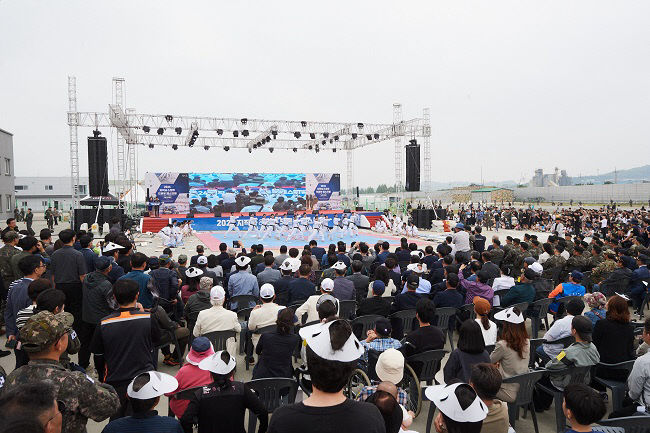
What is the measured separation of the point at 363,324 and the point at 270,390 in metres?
2.09

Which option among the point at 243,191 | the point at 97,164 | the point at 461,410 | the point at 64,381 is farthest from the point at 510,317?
the point at 243,191

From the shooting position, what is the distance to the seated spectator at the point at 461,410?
2281 mm

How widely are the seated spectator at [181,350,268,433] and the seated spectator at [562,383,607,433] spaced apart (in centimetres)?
207

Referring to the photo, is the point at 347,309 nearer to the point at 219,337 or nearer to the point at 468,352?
the point at 219,337

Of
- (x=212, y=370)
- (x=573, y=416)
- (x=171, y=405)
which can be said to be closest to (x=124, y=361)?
(x=171, y=405)

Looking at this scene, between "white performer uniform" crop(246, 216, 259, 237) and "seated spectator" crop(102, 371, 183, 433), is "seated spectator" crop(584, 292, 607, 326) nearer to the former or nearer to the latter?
"seated spectator" crop(102, 371, 183, 433)

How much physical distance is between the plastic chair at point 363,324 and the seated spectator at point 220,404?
8.91 feet

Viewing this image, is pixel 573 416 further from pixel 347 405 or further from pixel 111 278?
pixel 111 278

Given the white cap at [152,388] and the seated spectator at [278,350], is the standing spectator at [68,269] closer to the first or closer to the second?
the seated spectator at [278,350]

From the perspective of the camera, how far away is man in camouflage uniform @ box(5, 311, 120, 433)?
2.45 m

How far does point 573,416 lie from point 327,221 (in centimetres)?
2047

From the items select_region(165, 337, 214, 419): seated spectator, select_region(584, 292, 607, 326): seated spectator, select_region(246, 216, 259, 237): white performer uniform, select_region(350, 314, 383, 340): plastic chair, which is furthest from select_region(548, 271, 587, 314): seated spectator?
select_region(246, 216, 259, 237): white performer uniform

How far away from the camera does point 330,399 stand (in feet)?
6.07

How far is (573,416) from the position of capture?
2.57m
